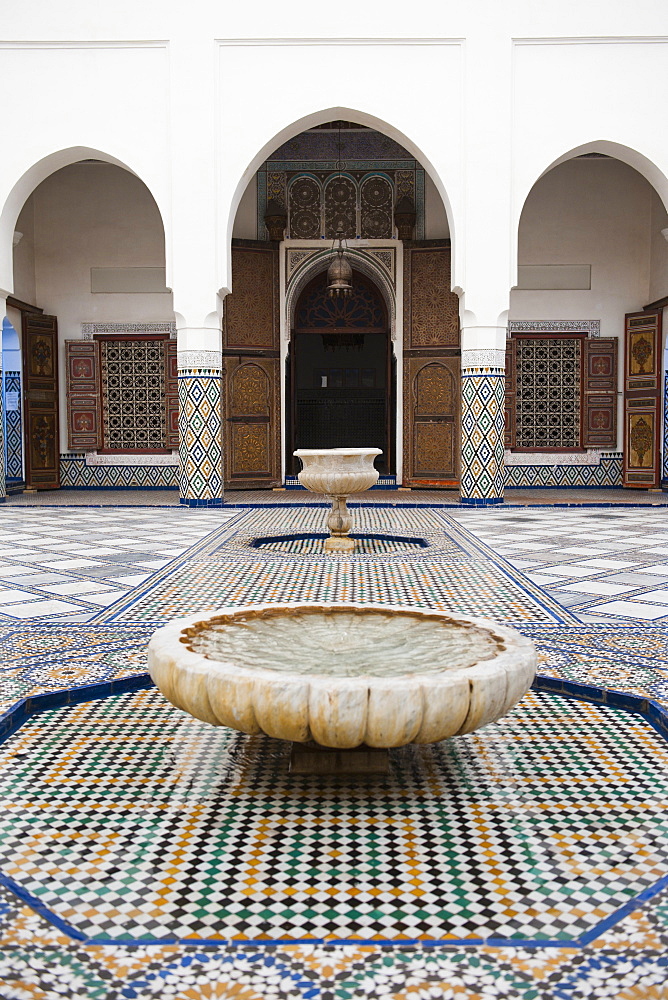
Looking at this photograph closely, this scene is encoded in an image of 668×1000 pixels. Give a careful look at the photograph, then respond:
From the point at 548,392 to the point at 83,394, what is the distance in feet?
12.9

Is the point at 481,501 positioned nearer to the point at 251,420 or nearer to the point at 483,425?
the point at 483,425

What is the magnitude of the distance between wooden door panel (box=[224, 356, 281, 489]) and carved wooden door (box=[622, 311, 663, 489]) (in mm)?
2883

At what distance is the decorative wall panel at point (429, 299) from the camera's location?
738cm

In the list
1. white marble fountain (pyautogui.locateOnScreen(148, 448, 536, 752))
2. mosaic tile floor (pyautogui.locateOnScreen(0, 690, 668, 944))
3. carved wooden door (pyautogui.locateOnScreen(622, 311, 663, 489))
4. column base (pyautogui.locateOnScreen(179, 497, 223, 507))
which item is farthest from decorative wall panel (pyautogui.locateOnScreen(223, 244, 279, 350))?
mosaic tile floor (pyautogui.locateOnScreen(0, 690, 668, 944))

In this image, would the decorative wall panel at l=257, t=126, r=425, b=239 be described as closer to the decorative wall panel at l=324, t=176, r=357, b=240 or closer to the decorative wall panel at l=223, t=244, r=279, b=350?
the decorative wall panel at l=324, t=176, r=357, b=240

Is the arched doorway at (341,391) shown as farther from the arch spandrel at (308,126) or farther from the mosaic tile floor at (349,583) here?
the mosaic tile floor at (349,583)

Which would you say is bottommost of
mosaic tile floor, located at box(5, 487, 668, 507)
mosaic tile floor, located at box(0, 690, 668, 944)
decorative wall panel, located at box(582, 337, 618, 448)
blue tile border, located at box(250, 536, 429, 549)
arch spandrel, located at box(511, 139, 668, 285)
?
mosaic tile floor, located at box(0, 690, 668, 944)

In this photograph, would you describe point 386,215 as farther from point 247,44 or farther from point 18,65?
point 18,65

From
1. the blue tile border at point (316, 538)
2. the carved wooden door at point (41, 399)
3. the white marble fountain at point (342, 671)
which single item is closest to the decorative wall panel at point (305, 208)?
the carved wooden door at point (41, 399)

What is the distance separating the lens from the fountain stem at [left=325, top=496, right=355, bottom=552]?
13.3ft

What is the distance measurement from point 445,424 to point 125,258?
9.93ft

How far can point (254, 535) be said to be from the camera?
4.51 meters

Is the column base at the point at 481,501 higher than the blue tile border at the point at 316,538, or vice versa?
the column base at the point at 481,501

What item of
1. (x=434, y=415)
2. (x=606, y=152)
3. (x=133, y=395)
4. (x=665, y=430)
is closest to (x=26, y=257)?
(x=133, y=395)
